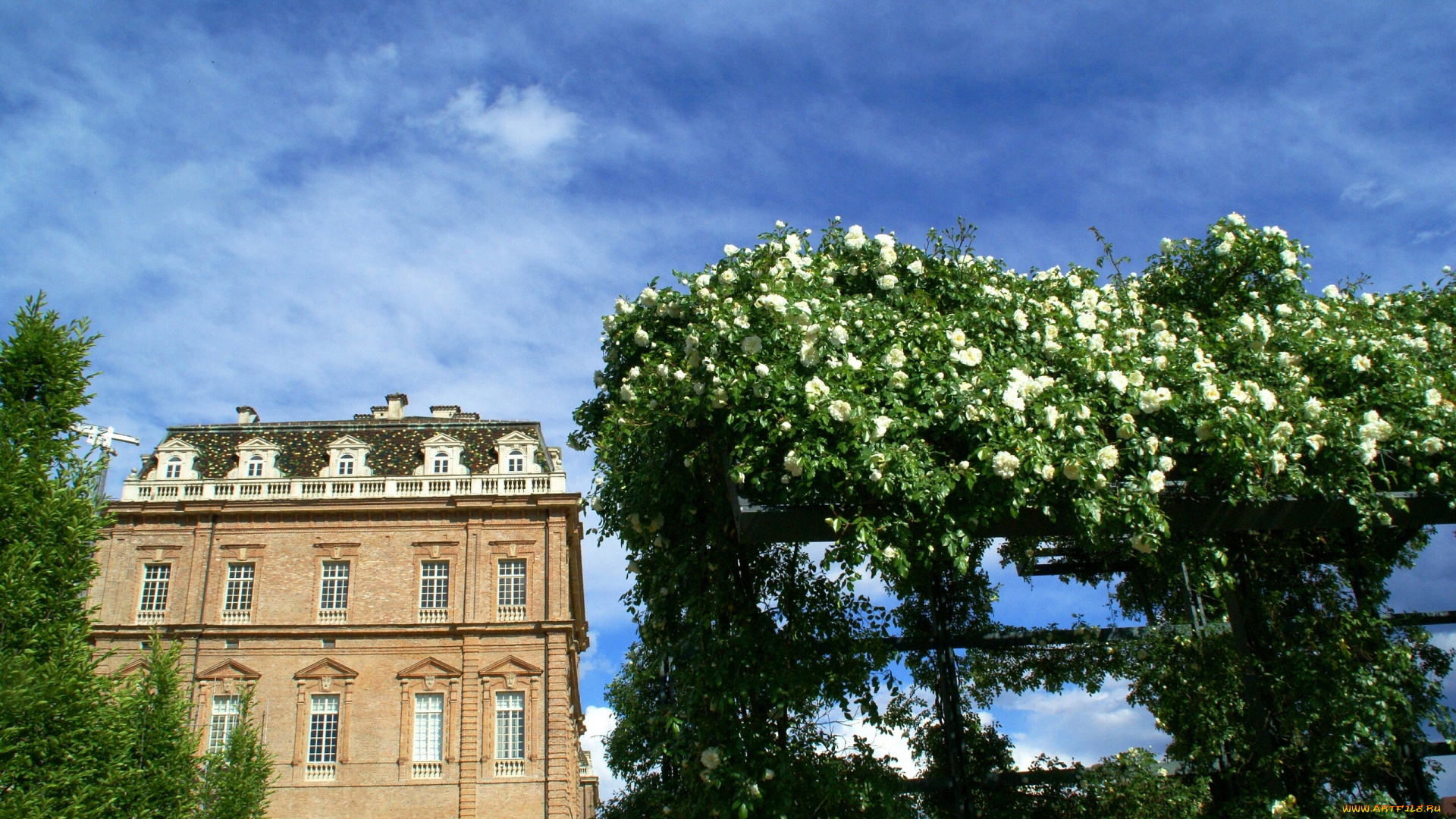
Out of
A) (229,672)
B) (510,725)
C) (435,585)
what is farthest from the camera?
(435,585)

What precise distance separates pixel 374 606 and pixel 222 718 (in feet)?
16.4

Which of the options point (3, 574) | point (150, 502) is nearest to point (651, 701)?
point (3, 574)

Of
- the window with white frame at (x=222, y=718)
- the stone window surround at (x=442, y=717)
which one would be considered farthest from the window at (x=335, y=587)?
the window with white frame at (x=222, y=718)

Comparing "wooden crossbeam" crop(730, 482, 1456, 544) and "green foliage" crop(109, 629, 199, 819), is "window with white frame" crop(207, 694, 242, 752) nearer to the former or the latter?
"green foliage" crop(109, 629, 199, 819)

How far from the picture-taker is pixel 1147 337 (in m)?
7.60

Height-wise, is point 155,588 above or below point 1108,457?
above

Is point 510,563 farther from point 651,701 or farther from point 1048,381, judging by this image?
point 1048,381

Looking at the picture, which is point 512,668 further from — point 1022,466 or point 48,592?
point 1022,466

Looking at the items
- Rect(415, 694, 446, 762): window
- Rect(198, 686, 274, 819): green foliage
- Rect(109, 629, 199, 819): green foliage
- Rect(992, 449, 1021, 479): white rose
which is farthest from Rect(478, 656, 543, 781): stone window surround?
Rect(992, 449, 1021, 479): white rose

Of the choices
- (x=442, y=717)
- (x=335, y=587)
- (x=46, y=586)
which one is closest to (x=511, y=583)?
(x=442, y=717)

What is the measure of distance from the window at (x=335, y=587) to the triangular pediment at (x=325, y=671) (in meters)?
1.68

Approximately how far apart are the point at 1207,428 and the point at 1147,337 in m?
1.18

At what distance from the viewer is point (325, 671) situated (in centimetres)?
2719

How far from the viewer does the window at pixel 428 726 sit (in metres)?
26.6
